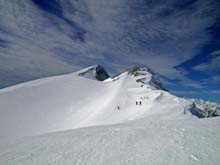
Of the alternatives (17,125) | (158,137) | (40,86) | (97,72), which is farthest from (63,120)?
(97,72)

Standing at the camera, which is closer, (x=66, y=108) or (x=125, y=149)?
(x=125, y=149)

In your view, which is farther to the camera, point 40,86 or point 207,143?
point 40,86

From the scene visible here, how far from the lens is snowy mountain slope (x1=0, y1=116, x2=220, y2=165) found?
145 inches

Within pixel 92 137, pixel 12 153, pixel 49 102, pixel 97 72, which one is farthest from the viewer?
pixel 97 72

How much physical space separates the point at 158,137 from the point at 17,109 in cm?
2000

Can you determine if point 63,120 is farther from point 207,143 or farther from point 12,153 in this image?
point 207,143

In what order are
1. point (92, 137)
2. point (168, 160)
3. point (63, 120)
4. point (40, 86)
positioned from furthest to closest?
point (40, 86) < point (63, 120) < point (92, 137) < point (168, 160)

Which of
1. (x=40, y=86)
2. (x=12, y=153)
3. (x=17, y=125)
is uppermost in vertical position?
(x=40, y=86)

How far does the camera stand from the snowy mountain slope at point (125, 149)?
12.1 feet

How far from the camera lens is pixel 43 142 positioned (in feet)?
16.0

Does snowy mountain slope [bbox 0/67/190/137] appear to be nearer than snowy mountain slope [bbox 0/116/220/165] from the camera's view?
No

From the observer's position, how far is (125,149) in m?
4.18

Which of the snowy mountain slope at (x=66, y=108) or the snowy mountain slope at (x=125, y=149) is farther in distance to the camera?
the snowy mountain slope at (x=66, y=108)

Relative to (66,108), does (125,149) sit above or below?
below
